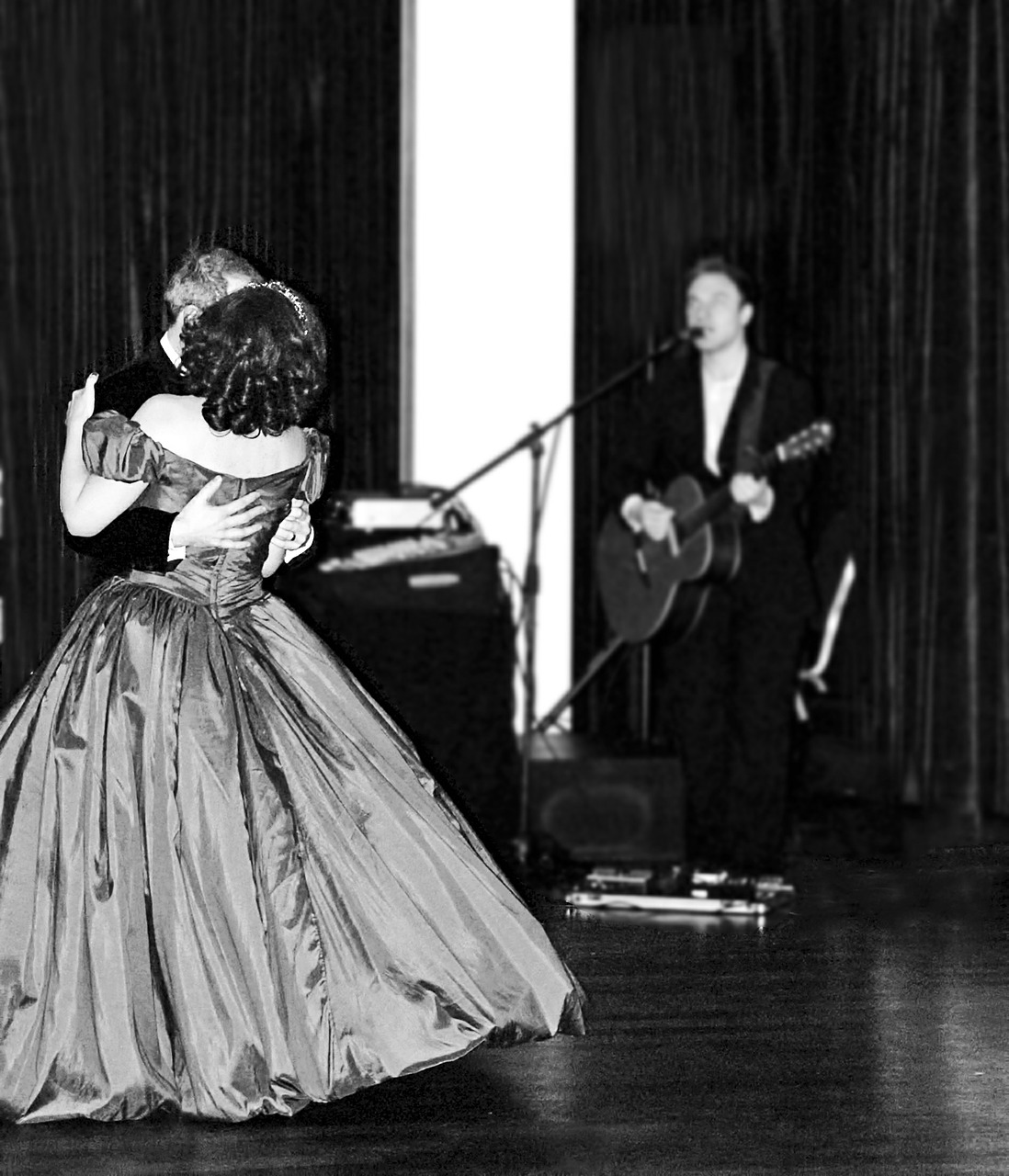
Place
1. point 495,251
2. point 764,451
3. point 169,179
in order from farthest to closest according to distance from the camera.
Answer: point 495,251 < point 169,179 < point 764,451

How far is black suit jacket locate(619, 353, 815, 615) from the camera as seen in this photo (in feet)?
15.8

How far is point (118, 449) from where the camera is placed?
2.83 metres

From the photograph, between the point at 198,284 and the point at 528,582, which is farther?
the point at 528,582

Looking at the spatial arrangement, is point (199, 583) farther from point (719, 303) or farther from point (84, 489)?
point (719, 303)

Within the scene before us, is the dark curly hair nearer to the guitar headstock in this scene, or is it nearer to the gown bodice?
the gown bodice

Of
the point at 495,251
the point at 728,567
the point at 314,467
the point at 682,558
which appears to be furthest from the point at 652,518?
the point at 314,467

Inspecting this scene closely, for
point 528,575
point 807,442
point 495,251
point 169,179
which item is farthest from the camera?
point 495,251

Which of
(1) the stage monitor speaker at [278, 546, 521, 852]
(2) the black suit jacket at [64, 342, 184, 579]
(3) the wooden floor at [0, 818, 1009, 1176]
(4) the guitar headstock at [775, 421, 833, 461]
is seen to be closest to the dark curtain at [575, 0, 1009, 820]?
(4) the guitar headstock at [775, 421, 833, 461]

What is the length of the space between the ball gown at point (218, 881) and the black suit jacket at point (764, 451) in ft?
6.45

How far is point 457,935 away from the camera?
2.94 meters

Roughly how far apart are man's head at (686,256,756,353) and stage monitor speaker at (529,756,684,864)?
3.64 feet

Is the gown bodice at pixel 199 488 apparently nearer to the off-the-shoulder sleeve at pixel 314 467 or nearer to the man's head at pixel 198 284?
the off-the-shoulder sleeve at pixel 314 467

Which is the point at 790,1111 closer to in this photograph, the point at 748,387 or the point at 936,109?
the point at 748,387

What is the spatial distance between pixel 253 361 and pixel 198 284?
18 cm
